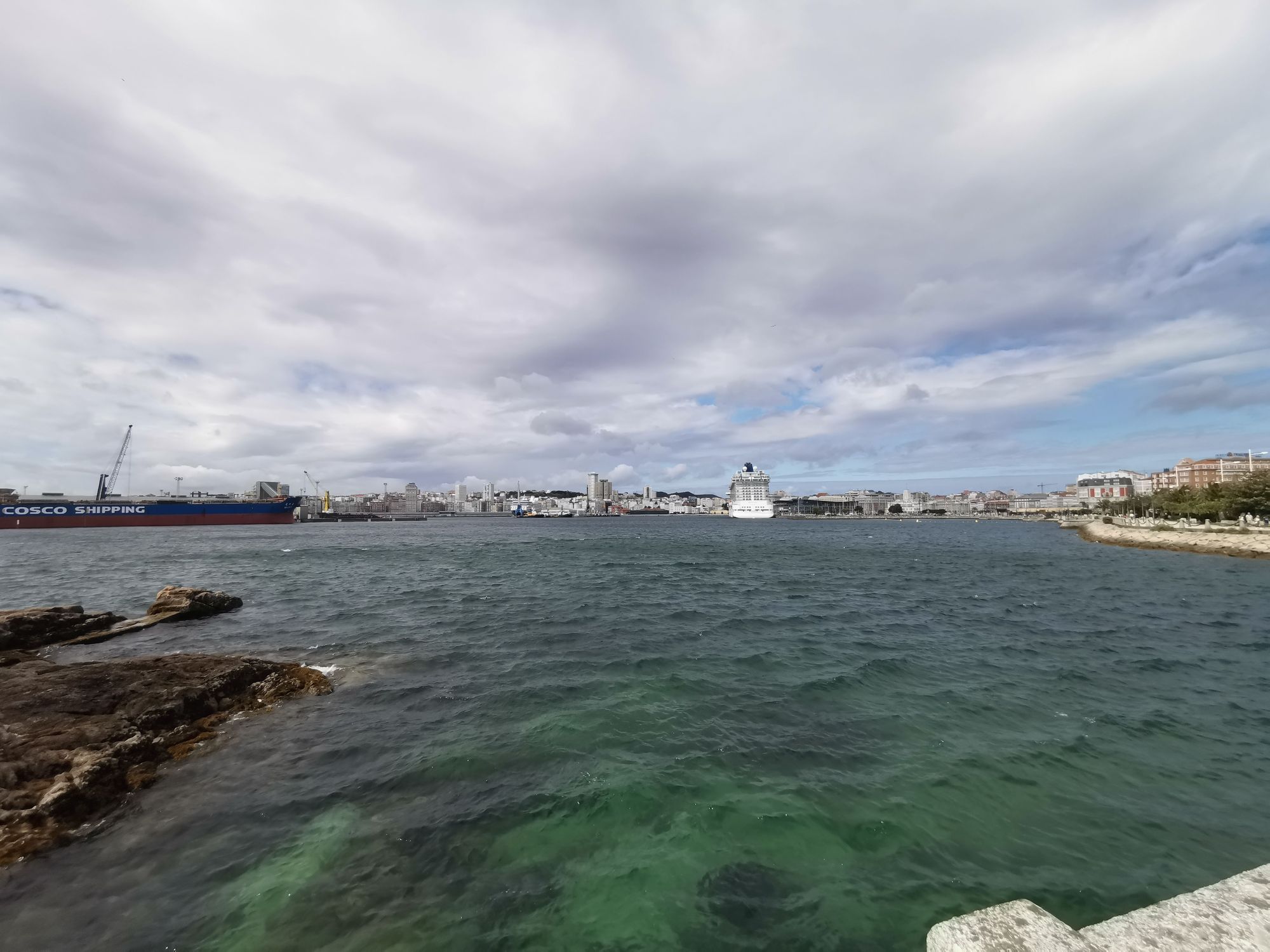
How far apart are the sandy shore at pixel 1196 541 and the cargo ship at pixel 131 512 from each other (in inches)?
6835

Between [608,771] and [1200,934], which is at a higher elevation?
[1200,934]

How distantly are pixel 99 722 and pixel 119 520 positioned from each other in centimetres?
15430

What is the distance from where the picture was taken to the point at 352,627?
2234cm

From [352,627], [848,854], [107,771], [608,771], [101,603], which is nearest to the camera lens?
[848,854]

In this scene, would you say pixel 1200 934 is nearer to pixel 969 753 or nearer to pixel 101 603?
pixel 969 753

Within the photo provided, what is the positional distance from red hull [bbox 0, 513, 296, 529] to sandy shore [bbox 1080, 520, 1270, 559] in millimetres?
175124

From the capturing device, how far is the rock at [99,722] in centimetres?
816

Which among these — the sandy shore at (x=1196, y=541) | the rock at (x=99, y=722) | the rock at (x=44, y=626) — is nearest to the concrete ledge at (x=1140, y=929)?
the rock at (x=99, y=722)

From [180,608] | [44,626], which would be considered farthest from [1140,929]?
[180,608]

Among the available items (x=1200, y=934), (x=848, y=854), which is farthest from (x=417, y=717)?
(x=1200, y=934)

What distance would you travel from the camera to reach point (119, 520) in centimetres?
12156

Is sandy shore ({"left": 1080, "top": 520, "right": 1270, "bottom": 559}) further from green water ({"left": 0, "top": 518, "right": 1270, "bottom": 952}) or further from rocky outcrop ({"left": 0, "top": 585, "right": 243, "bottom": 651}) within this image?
rocky outcrop ({"left": 0, "top": 585, "right": 243, "bottom": 651})

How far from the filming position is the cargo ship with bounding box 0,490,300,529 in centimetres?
11531

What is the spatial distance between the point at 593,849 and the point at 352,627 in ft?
60.9
